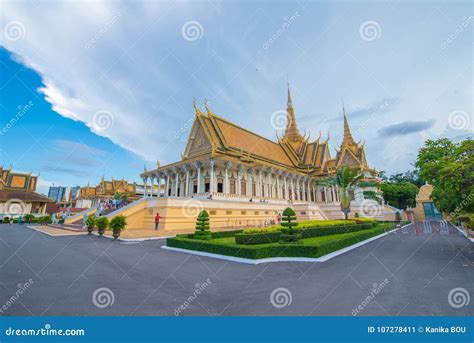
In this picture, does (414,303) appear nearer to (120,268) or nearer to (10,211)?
(120,268)

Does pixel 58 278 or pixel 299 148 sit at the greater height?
pixel 299 148

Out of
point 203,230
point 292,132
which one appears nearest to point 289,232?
point 203,230

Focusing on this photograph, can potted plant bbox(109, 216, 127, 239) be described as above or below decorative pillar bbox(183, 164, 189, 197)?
below

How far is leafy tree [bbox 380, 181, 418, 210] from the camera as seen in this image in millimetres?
43156

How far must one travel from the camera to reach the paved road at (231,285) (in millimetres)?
3828

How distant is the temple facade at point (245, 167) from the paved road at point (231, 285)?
14.7 meters

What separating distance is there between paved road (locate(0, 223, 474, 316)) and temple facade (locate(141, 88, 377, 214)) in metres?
14.7

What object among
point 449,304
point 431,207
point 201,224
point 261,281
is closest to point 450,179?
point 449,304

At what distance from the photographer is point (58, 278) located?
18.0 feet

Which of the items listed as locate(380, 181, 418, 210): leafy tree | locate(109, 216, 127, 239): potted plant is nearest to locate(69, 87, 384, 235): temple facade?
locate(109, 216, 127, 239): potted plant

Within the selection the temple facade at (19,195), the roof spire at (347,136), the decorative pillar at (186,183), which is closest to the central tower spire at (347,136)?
the roof spire at (347,136)

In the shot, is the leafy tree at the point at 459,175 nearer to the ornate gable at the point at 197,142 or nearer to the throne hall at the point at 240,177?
the throne hall at the point at 240,177

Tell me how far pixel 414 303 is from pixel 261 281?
2991mm

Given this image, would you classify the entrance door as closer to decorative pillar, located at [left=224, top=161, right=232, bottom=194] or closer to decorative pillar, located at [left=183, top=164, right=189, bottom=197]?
decorative pillar, located at [left=224, top=161, right=232, bottom=194]
